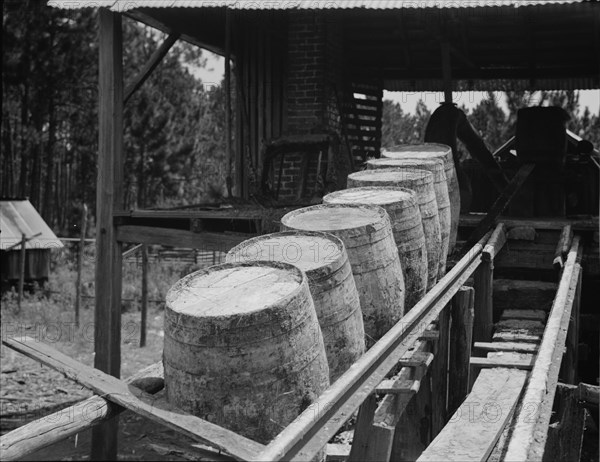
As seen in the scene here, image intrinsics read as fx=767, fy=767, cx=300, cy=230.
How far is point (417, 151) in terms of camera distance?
6516 millimetres

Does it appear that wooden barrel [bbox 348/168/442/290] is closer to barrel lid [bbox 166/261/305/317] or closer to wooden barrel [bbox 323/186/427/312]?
wooden barrel [bbox 323/186/427/312]

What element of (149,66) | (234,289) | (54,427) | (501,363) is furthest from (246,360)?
(149,66)

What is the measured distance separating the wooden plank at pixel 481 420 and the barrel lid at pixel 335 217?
1.05 meters

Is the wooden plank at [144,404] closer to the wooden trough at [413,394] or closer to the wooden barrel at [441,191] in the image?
the wooden trough at [413,394]

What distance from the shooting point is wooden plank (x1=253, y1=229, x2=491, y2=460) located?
238cm

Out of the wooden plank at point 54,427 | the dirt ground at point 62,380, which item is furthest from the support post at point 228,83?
the wooden plank at point 54,427

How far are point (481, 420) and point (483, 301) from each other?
2386mm

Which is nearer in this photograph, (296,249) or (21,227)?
(296,249)

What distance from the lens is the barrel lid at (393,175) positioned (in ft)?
17.6

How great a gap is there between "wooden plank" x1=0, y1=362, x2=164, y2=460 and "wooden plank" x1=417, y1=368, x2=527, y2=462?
1173 mm

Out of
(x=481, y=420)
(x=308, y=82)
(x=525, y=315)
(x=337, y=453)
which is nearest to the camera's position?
(x=481, y=420)

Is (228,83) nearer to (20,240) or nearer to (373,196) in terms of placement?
(373,196)

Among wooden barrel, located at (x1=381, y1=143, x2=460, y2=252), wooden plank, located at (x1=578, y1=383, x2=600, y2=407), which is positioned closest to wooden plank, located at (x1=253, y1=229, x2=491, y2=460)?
wooden plank, located at (x1=578, y1=383, x2=600, y2=407)

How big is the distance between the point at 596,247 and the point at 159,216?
4737mm
